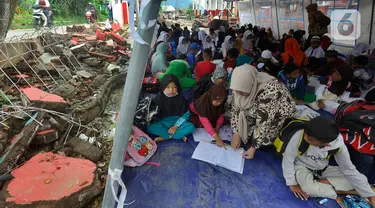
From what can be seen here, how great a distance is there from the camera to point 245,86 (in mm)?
2055

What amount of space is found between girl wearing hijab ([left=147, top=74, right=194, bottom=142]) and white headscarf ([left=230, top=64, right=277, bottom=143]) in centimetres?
63

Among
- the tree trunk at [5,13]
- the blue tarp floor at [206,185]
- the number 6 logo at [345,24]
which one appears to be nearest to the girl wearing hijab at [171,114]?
the blue tarp floor at [206,185]

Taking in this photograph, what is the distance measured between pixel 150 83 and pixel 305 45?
518cm

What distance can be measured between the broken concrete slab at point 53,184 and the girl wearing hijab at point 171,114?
0.85 metres

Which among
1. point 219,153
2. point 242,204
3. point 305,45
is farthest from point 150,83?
point 305,45

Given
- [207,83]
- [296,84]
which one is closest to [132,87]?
[207,83]

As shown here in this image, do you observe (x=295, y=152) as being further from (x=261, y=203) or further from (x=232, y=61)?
(x=232, y=61)

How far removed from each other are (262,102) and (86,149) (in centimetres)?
197

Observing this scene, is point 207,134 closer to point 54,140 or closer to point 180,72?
point 180,72

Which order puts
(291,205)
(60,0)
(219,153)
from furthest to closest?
(60,0) < (219,153) < (291,205)

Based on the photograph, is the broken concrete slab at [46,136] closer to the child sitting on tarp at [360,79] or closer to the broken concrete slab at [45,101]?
the broken concrete slab at [45,101]

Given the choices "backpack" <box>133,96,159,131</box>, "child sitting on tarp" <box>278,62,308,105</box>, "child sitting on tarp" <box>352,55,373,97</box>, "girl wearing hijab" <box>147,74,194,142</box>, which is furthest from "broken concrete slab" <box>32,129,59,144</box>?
"child sitting on tarp" <box>352,55,373,97</box>

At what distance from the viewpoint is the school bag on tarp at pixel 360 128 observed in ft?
6.03

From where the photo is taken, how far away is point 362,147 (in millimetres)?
1899
